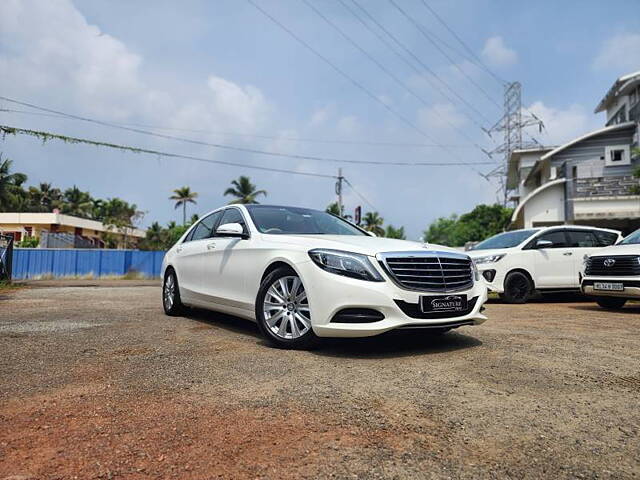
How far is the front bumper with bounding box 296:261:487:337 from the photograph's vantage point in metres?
3.97

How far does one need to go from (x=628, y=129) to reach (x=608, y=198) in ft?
18.4

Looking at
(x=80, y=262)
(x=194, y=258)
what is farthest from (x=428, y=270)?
(x=80, y=262)

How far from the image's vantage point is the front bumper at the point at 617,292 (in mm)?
7516

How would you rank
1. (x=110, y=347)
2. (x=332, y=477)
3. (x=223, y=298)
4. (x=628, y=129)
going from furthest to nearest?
(x=628, y=129), (x=223, y=298), (x=110, y=347), (x=332, y=477)

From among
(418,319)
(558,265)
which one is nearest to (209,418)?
(418,319)

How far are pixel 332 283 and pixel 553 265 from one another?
23.5ft

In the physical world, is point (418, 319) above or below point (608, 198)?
below

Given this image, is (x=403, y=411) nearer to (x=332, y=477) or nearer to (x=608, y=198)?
(x=332, y=477)

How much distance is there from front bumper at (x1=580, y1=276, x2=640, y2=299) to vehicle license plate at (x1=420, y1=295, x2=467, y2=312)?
4.67 metres

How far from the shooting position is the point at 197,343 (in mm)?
4633

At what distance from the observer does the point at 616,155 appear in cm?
2452

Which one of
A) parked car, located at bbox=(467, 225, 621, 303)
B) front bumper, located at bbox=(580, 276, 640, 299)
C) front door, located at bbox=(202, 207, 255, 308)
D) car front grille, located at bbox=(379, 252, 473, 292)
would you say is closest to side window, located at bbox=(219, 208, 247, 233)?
front door, located at bbox=(202, 207, 255, 308)

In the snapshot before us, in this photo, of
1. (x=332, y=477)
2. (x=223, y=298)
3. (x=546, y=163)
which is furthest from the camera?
(x=546, y=163)

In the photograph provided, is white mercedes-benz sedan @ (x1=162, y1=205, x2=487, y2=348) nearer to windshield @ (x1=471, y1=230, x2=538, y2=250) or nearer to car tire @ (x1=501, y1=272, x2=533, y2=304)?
car tire @ (x1=501, y1=272, x2=533, y2=304)
